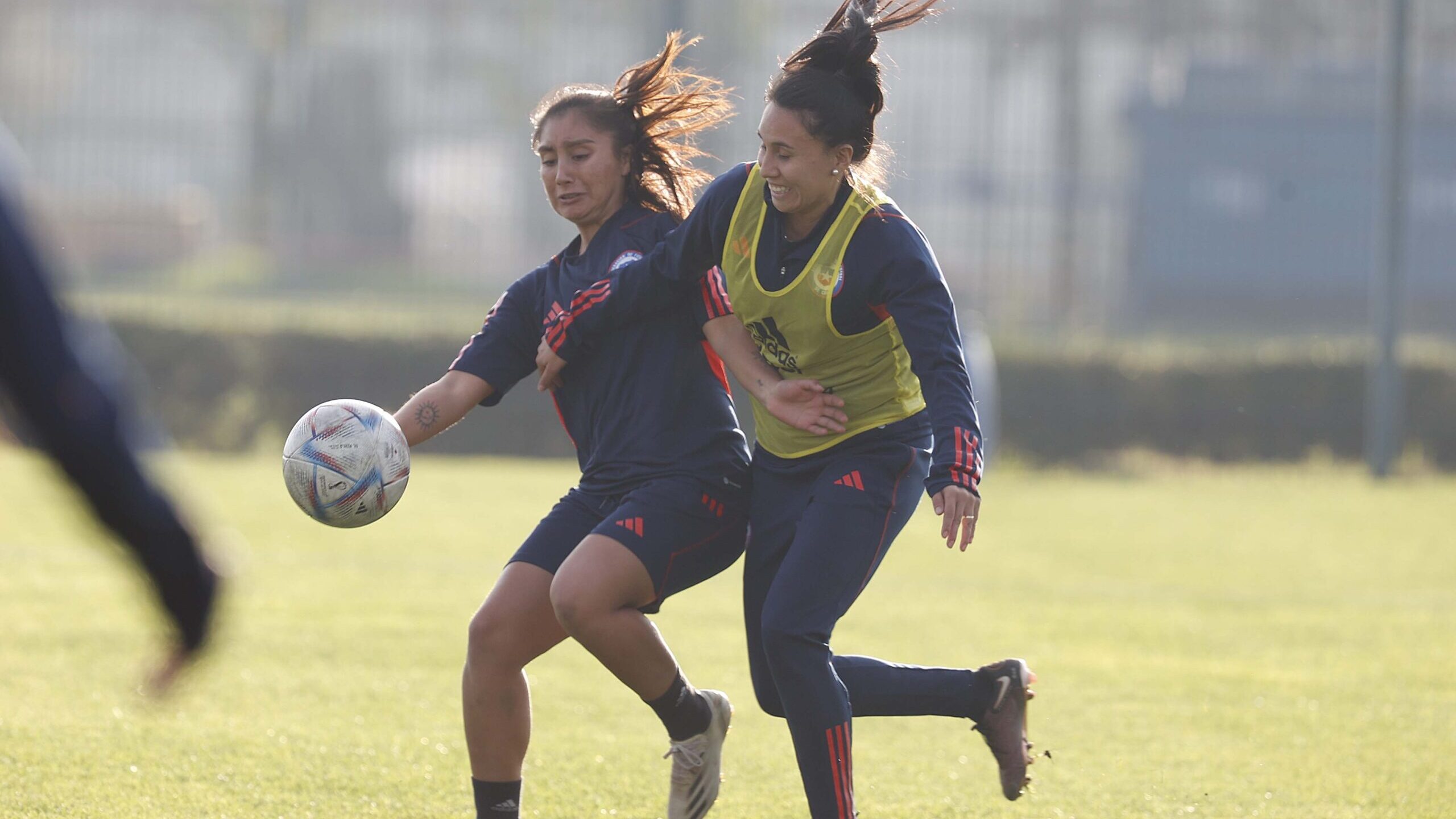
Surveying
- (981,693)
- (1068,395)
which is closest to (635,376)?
(981,693)

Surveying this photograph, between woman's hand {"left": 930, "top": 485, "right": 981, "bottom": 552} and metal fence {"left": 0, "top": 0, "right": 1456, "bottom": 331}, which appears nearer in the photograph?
woman's hand {"left": 930, "top": 485, "right": 981, "bottom": 552}

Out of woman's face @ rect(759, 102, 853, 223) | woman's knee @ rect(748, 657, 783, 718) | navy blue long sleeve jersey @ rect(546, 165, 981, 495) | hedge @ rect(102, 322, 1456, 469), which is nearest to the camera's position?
navy blue long sleeve jersey @ rect(546, 165, 981, 495)

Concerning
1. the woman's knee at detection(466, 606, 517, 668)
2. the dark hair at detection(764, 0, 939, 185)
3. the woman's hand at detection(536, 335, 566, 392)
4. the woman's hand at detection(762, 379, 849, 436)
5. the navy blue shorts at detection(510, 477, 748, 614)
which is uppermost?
the dark hair at detection(764, 0, 939, 185)

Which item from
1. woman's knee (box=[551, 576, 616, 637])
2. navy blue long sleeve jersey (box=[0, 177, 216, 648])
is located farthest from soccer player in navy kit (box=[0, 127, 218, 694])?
woman's knee (box=[551, 576, 616, 637])

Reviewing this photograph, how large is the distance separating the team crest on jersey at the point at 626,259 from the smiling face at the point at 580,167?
0.16 metres

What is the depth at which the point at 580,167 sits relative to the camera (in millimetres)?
4129

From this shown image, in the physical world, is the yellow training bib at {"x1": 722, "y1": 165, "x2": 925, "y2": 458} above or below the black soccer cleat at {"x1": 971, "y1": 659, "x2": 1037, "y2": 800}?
above

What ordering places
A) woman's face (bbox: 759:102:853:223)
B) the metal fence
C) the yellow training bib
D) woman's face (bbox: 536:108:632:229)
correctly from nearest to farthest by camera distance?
woman's face (bbox: 759:102:853:223) → the yellow training bib → woman's face (bbox: 536:108:632:229) → the metal fence

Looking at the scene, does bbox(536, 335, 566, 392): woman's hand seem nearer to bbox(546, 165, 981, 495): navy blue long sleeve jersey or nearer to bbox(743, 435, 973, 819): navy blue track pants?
bbox(546, 165, 981, 495): navy blue long sleeve jersey

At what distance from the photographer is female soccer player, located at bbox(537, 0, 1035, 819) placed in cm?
349

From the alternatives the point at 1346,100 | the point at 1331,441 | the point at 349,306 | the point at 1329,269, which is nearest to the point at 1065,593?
the point at 1331,441

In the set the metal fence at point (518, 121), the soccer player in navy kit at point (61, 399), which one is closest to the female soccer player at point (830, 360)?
the soccer player in navy kit at point (61, 399)

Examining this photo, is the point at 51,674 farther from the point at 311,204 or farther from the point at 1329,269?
the point at 1329,269

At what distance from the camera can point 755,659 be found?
388cm
